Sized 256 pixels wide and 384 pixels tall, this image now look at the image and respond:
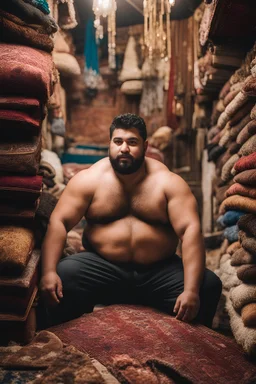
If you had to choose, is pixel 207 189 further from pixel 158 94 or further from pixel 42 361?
pixel 42 361

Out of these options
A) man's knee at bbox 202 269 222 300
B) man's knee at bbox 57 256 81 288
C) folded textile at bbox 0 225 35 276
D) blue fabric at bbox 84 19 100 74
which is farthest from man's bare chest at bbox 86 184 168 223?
blue fabric at bbox 84 19 100 74

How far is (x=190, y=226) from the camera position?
3.57m

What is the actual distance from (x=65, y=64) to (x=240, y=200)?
4186 millimetres

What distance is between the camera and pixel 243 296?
10.3 feet

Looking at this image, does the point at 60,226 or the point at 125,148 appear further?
the point at 125,148

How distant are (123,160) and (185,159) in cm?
502

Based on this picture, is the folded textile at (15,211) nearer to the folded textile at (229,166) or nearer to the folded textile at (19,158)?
the folded textile at (19,158)

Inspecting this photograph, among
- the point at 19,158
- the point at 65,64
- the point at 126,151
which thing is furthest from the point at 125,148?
the point at 65,64

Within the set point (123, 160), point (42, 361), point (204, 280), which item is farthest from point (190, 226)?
point (42, 361)

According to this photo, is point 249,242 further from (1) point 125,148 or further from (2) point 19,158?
(2) point 19,158

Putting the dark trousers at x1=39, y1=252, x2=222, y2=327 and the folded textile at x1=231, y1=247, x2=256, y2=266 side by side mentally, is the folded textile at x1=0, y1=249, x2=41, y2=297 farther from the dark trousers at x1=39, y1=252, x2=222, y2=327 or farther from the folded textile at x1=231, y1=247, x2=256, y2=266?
the folded textile at x1=231, y1=247, x2=256, y2=266

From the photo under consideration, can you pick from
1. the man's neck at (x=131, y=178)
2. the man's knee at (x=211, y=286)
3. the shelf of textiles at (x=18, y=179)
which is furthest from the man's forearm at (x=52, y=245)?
the man's knee at (x=211, y=286)

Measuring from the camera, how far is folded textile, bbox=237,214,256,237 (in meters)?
3.17

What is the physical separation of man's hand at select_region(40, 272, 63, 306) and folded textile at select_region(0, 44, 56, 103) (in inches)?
50.7
